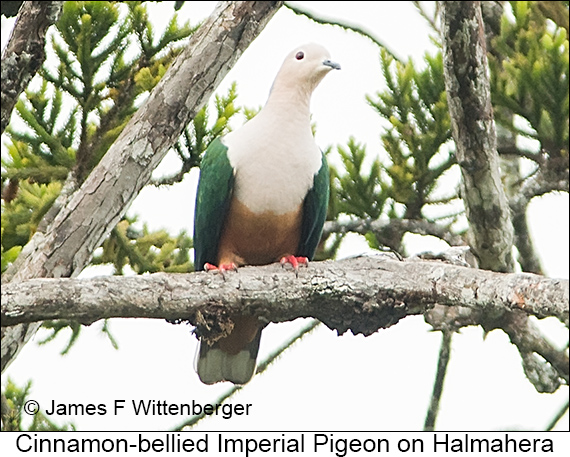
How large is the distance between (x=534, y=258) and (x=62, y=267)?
9.62ft

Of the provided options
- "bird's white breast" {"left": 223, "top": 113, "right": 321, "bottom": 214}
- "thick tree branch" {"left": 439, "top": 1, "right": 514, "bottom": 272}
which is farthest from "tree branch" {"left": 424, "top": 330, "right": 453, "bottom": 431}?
"bird's white breast" {"left": 223, "top": 113, "right": 321, "bottom": 214}

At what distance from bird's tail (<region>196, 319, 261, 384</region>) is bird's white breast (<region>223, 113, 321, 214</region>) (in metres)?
0.72

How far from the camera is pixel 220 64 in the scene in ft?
15.3

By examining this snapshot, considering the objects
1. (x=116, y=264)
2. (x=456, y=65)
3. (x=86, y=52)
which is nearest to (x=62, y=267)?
(x=116, y=264)

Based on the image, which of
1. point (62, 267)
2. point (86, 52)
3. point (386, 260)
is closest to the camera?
point (386, 260)

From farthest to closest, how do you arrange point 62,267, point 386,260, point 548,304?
point 62,267
point 386,260
point 548,304

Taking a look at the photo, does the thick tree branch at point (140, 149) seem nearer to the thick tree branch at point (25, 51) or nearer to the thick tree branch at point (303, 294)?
the thick tree branch at point (303, 294)

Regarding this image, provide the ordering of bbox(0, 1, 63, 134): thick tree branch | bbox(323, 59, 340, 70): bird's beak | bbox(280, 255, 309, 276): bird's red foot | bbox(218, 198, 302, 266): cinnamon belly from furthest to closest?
bbox(323, 59, 340, 70): bird's beak → bbox(218, 198, 302, 266): cinnamon belly → bbox(280, 255, 309, 276): bird's red foot → bbox(0, 1, 63, 134): thick tree branch

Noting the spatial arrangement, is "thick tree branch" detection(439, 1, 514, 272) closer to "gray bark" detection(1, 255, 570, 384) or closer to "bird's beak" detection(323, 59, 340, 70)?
"bird's beak" detection(323, 59, 340, 70)

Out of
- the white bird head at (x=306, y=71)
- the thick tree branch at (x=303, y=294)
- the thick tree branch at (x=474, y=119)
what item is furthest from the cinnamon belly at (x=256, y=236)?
the thick tree branch at (x=474, y=119)

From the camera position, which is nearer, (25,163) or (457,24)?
(457,24)

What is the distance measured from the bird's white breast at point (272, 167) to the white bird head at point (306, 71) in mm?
283

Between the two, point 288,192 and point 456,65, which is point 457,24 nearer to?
point 456,65

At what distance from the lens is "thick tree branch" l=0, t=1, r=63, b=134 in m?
3.61
